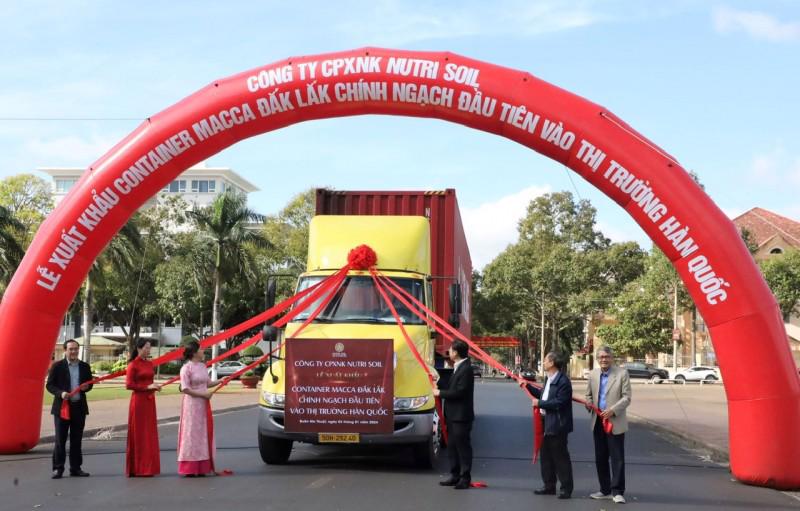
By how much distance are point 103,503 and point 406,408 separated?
3763 mm

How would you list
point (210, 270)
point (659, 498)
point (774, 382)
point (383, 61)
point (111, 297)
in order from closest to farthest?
1. point (659, 498)
2. point (774, 382)
3. point (383, 61)
4. point (210, 270)
5. point (111, 297)

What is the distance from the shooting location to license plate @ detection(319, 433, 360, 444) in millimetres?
11305

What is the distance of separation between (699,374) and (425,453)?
2055 inches

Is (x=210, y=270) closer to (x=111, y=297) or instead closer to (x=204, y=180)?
(x=111, y=297)

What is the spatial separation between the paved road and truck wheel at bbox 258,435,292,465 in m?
0.16

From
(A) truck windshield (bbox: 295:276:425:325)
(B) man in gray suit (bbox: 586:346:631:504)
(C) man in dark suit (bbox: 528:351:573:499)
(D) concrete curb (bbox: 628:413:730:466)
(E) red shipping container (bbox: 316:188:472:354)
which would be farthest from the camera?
(E) red shipping container (bbox: 316:188:472:354)

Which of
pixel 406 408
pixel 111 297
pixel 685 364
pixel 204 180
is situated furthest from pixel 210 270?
pixel 204 180

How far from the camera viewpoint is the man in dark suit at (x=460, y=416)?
10375 millimetres

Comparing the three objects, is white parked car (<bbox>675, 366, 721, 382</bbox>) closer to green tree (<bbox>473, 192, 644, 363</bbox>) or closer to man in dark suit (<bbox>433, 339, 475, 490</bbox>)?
green tree (<bbox>473, 192, 644, 363</bbox>)

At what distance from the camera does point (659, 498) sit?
404 inches

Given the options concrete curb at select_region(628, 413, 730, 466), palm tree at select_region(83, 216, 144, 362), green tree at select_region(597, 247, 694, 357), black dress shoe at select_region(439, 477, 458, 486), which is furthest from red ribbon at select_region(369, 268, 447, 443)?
green tree at select_region(597, 247, 694, 357)

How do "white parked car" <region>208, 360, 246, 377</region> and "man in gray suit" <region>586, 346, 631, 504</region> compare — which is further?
"white parked car" <region>208, 360, 246, 377</region>

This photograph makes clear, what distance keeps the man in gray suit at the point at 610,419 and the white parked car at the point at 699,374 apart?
52011 millimetres

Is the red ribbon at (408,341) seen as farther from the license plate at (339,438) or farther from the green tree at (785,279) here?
the green tree at (785,279)
